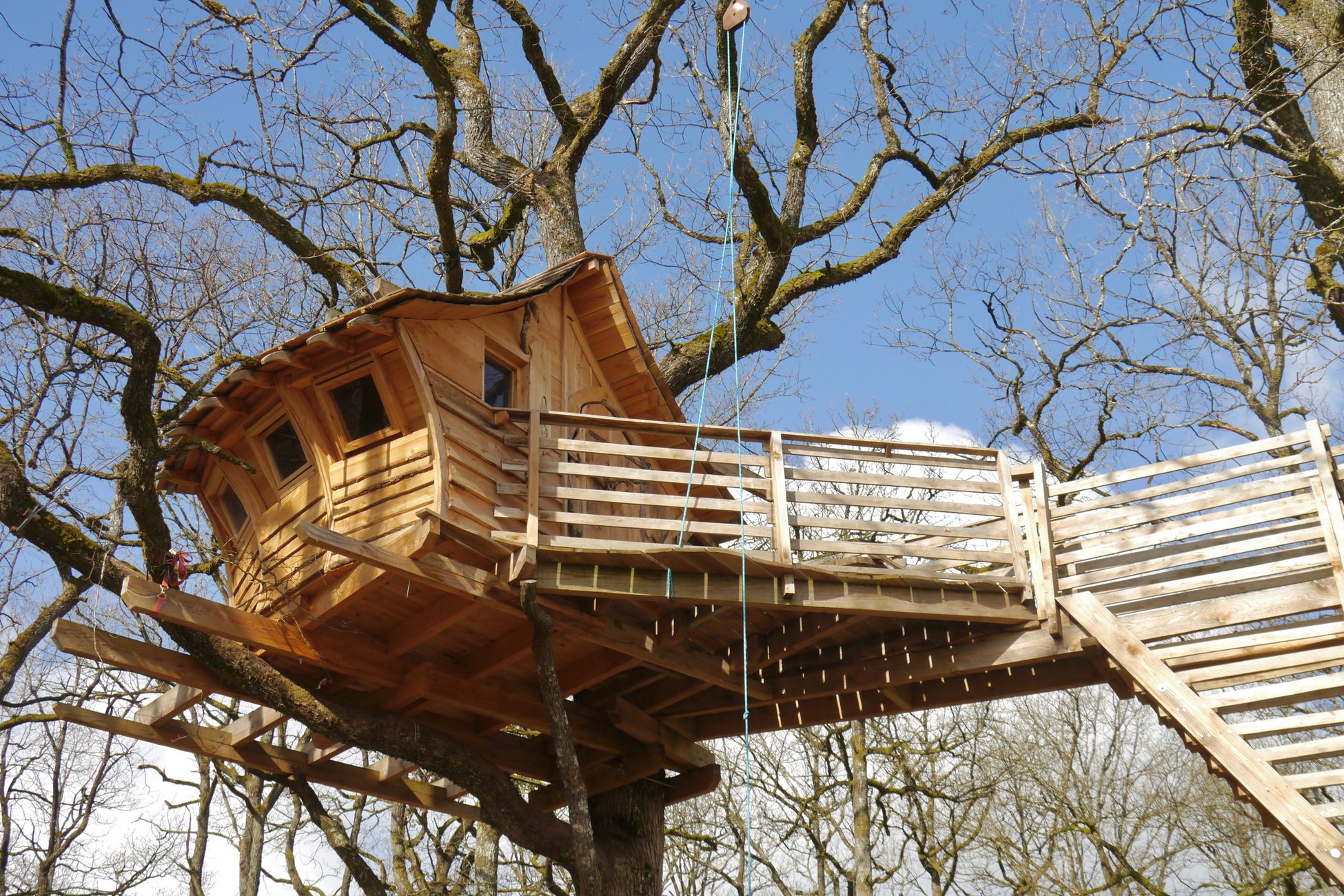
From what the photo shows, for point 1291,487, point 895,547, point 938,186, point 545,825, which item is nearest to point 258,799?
point 545,825

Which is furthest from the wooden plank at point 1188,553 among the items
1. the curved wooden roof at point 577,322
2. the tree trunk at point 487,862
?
the tree trunk at point 487,862

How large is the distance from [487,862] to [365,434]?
295 inches

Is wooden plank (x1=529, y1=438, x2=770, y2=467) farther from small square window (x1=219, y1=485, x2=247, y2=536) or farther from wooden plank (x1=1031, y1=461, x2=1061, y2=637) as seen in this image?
small square window (x1=219, y1=485, x2=247, y2=536)

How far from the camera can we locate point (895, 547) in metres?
9.06

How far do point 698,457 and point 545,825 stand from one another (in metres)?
3.18

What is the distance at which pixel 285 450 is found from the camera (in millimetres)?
9211

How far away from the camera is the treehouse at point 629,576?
8.20 metres

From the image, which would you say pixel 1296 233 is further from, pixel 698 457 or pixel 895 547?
pixel 698 457

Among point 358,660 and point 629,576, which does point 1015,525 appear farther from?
point 358,660

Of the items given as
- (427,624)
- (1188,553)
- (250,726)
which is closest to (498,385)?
(427,624)

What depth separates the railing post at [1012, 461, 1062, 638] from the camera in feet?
30.2

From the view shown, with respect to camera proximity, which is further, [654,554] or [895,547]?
[895,547]

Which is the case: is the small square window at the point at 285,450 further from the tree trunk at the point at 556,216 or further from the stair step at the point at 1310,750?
the stair step at the point at 1310,750

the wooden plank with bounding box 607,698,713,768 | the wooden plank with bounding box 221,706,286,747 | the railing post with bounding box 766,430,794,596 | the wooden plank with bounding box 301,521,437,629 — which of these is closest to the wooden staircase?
the railing post with bounding box 766,430,794,596
